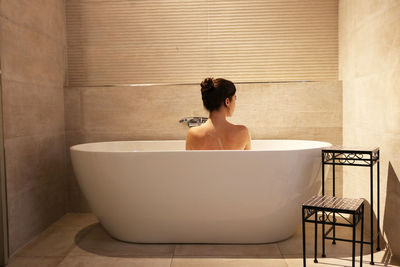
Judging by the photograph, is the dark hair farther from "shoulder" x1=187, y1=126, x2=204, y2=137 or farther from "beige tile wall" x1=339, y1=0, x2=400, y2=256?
"beige tile wall" x1=339, y1=0, x2=400, y2=256

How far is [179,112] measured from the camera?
10.7 ft

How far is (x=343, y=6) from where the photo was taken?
309 centimetres

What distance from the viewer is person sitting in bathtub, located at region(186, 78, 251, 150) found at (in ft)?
7.88

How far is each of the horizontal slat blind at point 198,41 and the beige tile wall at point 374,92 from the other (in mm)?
297

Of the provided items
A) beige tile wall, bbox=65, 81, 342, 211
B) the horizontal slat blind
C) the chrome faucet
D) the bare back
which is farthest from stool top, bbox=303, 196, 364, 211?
the horizontal slat blind

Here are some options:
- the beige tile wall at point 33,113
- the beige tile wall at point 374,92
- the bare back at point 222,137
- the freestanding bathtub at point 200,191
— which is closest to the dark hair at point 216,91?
the bare back at point 222,137

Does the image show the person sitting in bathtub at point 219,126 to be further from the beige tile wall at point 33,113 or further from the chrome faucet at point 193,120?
the beige tile wall at point 33,113

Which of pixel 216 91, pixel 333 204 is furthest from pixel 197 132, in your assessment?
pixel 333 204

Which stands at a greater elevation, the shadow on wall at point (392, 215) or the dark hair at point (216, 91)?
the dark hair at point (216, 91)

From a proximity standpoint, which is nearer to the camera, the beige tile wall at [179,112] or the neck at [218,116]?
the neck at [218,116]

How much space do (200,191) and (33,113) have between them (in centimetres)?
130

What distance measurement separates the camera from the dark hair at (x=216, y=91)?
7.85 feet

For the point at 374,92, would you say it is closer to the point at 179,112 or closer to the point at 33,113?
the point at 179,112

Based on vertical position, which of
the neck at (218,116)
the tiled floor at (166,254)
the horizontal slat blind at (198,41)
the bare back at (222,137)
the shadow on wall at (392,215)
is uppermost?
the horizontal slat blind at (198,41)
